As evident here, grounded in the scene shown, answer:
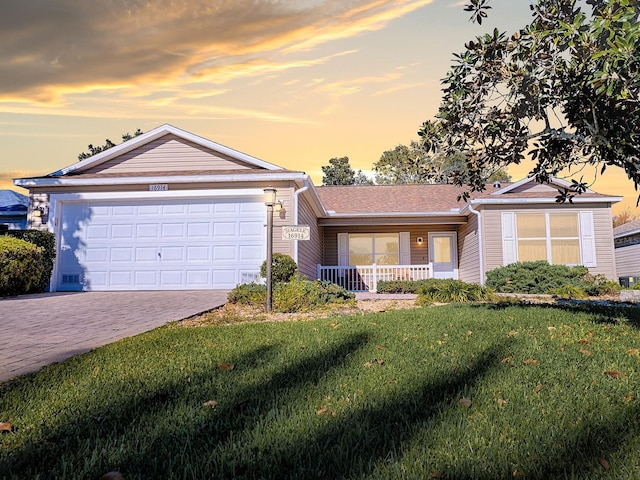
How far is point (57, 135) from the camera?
41.3ft

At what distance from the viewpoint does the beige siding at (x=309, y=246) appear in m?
12.5

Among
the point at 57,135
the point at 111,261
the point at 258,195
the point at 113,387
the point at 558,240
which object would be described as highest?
the point at 57,135

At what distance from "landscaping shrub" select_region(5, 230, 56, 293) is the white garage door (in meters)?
0.41

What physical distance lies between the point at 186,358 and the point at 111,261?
9.38 m

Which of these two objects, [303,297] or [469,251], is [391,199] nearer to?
[469,251]

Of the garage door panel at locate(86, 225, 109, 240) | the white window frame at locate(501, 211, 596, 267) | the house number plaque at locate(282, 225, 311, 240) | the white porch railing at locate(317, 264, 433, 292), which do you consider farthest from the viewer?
the white porch railing at locate(317, 264, 433, 292)

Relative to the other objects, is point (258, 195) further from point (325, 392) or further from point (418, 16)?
point (325, 392)

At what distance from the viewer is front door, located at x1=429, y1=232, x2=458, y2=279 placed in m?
17.3

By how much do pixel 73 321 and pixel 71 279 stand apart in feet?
21.6

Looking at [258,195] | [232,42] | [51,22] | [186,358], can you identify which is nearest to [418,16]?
[232,42]

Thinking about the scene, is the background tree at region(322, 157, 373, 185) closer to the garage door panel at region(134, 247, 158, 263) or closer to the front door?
→ the front door

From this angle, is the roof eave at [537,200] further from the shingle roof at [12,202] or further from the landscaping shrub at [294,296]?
the shingle roof at [12,202]

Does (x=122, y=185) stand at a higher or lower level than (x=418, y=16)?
lower

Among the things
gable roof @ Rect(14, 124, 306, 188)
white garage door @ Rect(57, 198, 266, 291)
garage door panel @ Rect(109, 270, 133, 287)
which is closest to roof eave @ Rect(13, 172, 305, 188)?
gable roof @ Rect(14, 124, 306, 188)
